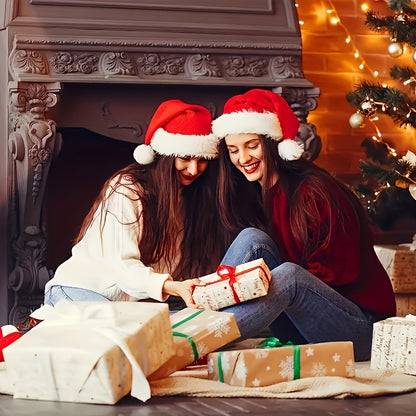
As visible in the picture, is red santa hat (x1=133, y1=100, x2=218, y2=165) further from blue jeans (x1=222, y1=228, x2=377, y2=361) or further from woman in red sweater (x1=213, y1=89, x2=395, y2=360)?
blue jeans (x1=222, y1=228, x2=377, y2=361)

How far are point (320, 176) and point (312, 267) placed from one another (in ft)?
0.93

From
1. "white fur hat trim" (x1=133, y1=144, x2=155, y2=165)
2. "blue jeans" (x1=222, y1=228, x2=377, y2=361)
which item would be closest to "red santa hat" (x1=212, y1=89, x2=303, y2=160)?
"white fur hat trim" (x1=133, y1=144, x2=155, y2=165)

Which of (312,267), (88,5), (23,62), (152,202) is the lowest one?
(312,267)

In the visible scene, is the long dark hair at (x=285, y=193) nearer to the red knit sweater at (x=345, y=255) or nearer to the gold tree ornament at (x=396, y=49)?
the red knit sweater at (x=345, y=255)

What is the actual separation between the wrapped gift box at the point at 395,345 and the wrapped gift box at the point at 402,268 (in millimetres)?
1177

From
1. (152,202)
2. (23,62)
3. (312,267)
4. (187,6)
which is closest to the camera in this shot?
(312,267)

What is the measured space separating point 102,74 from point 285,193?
1.07 metres

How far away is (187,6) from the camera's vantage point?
364cm

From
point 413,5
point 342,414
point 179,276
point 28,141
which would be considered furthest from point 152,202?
point 413,5

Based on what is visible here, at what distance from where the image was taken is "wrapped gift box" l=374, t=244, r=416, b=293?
3.74m

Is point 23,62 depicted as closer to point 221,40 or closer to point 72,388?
point 221,40

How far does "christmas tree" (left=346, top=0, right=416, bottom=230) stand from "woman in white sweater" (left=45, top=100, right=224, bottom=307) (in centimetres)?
105

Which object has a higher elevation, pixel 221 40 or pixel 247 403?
pixel 221 40

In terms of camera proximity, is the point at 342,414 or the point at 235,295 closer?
the point at 342,414
